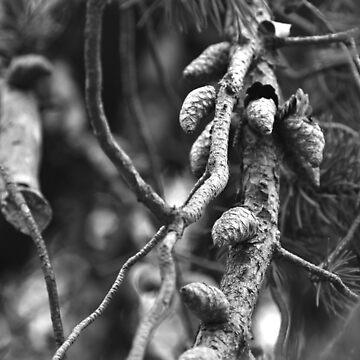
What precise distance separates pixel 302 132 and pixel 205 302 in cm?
26

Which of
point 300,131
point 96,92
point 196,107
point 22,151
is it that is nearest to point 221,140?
point 196,107

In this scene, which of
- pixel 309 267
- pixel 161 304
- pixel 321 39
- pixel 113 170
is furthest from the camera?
pixel 113 170

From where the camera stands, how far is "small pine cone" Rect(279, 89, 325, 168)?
745mm

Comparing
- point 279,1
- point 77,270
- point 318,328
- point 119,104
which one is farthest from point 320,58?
point 77,270

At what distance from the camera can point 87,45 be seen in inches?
33.0

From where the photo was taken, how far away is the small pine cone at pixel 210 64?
0.84m

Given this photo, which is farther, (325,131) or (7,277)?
(7,277)

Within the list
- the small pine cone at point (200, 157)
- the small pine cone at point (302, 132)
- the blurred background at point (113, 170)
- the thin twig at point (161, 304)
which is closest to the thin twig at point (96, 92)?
the small pine cone at point (200, 157)

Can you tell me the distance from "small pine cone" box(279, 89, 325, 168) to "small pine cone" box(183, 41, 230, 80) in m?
0.13

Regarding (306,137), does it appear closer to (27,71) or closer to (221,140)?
(221,140)

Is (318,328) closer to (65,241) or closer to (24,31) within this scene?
(24,31)

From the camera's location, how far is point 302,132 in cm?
75

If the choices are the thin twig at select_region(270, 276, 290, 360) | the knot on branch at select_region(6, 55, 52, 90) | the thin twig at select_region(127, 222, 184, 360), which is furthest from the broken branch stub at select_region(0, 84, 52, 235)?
A: the thin twig at select_region(127, 222, 184, 360)

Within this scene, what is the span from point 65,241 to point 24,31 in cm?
68
